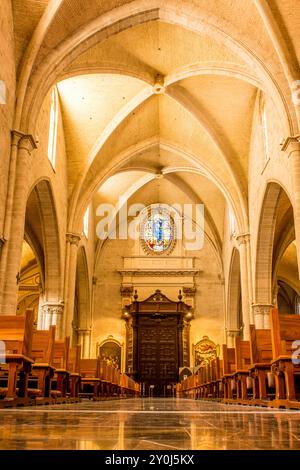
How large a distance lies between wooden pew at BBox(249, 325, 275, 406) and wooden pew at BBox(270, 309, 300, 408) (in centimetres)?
57

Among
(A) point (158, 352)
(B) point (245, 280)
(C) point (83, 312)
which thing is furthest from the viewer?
(C) point (83, 312)

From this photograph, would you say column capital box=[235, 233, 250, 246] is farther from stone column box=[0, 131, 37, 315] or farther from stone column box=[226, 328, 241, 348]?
stone column box=[0, 131, 37, 315]

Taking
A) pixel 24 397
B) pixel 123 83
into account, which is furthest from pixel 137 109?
pixel 24 397

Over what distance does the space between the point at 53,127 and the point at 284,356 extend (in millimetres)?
13739

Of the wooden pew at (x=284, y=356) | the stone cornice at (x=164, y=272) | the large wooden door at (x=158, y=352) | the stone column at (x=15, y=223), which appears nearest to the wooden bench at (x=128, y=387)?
the large wooden door at (x=158, y=352)

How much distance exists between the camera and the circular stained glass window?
3070cm

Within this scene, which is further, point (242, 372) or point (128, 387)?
point (128, 387)

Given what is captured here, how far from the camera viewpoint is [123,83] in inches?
736

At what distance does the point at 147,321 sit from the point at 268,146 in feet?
47.5

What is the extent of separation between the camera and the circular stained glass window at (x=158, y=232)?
30703 millimetres

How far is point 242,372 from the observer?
10266mm

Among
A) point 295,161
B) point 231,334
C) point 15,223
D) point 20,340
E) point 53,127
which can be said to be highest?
point 53,127

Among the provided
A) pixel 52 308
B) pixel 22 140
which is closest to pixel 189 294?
pixel 52 308

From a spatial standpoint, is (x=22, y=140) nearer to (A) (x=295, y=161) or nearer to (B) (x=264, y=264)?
(A) (x=295, y=161)
